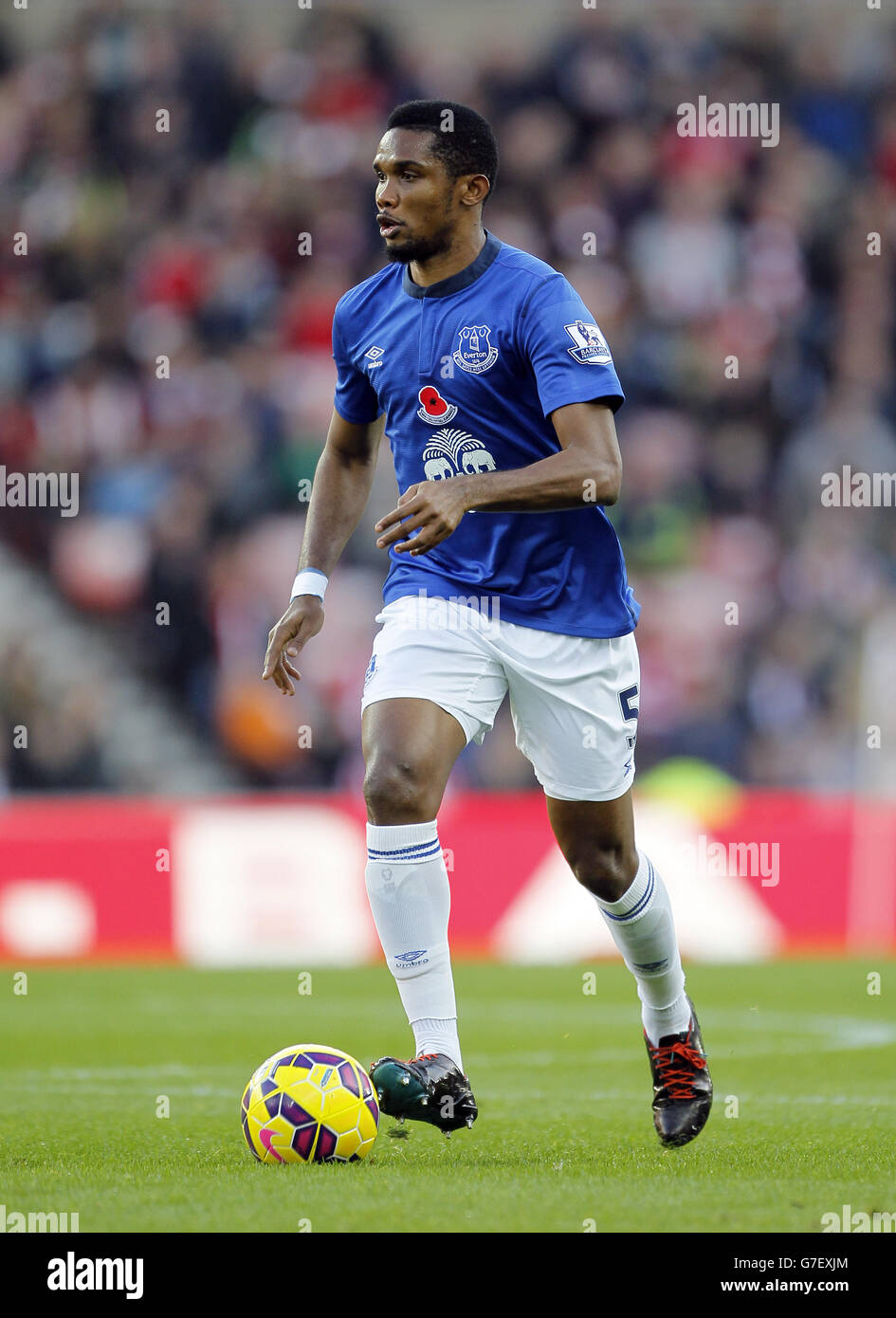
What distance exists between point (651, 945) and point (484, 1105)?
1.05 m

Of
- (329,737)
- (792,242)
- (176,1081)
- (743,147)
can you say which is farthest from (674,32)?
(176,1081)

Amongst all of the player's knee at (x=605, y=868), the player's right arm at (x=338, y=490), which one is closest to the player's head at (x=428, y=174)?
the player's right arm at (x=338, y=490)

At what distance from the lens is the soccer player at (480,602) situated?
4812mm

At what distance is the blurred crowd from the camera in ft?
42.4

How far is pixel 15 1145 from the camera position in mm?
5055

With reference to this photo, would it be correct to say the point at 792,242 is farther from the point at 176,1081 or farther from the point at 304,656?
the point at 176,1081

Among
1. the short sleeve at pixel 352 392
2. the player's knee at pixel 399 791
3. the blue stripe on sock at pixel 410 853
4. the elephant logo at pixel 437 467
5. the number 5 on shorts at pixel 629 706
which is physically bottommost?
the blue stripe on sock at pixel 410 853

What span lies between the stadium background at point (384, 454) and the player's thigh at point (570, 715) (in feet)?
20.0

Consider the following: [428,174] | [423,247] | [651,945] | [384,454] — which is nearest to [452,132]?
[428,174]

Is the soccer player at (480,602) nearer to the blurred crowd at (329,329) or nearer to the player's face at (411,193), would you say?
the player's face at (411,193)

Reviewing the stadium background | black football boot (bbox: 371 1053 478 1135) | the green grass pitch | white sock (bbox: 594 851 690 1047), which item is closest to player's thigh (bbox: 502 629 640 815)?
white sock (bbox: 594 851 690 1047)

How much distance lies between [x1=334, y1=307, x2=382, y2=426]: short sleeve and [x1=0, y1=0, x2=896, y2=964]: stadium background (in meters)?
5.95

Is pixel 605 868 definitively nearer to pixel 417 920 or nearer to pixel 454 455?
pixel 417 920

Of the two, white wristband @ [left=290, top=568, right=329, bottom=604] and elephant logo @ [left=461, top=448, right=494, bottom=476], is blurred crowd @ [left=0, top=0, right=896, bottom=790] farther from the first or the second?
elephant logo @ [left=461, top=448, right=494, bottom=476]
